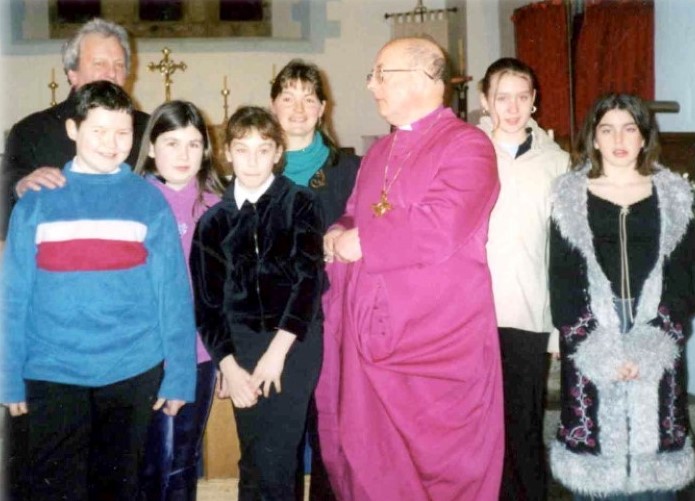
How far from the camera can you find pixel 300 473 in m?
2.43

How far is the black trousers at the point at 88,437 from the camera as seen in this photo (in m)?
2.08

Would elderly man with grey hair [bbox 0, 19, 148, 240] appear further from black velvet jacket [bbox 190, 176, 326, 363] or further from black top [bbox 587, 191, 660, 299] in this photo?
black top [bbox 587, 191, 660, 299]

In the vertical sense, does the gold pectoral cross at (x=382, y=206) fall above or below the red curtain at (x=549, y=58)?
below

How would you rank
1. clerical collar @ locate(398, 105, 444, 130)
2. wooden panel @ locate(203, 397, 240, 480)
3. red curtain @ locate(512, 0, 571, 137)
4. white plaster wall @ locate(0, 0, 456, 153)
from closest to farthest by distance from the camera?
1. clerical collar @ locate(398, 105, 444, 130)
2. wooden panel @ locate(203, 397, 240, 480)
3. red curtain @ locate(512, 0, 571, 137)
4. white plaster wall @ locate(0, 0, 456, 153)

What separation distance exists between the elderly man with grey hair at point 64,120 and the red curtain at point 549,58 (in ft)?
12.7

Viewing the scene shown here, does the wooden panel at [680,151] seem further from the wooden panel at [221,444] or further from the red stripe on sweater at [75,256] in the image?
the red stripe on sweater at [75,256]

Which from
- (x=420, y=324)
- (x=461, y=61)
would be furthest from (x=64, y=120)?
(x=461, y=61)

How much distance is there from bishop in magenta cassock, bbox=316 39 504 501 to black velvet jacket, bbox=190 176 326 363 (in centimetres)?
15

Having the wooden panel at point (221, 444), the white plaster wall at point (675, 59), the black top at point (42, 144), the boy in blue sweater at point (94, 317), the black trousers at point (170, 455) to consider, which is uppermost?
the white plaster wall at point (675, 59)

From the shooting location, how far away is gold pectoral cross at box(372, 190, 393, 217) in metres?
2.27

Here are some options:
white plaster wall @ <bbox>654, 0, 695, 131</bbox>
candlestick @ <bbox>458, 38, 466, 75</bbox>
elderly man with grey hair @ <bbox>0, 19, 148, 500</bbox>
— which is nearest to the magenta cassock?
elderly man with grey hair @ <bbox>0, 19, 148, 500</bbox>

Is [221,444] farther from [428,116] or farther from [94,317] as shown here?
[428,116]

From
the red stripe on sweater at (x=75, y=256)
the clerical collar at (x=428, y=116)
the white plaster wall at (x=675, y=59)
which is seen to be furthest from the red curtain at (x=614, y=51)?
the red stripe on sweater at (x=75, y=256)

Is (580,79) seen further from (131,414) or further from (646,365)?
(131,414)
